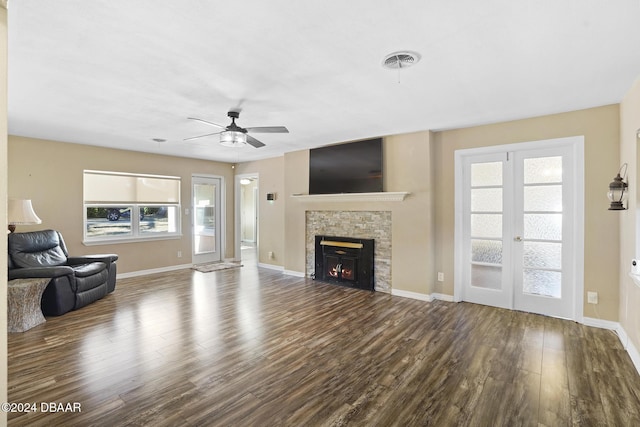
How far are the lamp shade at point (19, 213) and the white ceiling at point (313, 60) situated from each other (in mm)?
1052

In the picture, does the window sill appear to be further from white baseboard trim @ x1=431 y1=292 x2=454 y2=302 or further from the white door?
white baseboard trim @ x1=431 y1=292 x2=454 y2=302

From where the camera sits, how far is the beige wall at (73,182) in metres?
4.95

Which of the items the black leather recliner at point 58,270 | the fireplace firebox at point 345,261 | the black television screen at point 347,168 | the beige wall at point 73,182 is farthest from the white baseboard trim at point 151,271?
the black television screen at point 347,168

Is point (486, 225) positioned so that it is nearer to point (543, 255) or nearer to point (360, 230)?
point (543, 255)

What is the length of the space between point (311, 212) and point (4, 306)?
5.09 m

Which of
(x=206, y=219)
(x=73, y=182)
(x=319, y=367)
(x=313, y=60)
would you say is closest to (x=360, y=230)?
(x=319, y=367)

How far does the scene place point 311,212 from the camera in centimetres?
612

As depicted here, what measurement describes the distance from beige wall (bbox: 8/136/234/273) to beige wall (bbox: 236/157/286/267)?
1650 mm

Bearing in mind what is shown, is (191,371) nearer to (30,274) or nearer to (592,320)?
(30,274)

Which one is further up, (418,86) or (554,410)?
(418,86)

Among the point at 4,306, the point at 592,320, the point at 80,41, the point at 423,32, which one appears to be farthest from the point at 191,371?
the point at 592,320

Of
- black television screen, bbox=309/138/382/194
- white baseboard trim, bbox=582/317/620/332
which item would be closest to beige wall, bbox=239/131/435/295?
black television screen, bbox=309/138/382/194

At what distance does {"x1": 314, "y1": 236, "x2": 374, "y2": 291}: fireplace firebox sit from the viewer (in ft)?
17.2

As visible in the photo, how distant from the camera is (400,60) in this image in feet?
7.95
